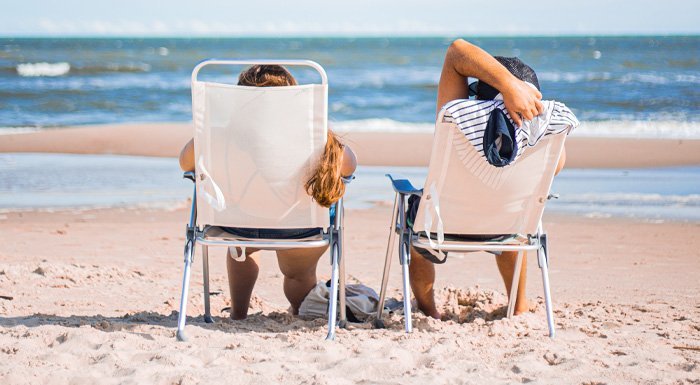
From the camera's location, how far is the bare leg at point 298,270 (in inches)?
168

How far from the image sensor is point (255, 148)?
3.72 metres

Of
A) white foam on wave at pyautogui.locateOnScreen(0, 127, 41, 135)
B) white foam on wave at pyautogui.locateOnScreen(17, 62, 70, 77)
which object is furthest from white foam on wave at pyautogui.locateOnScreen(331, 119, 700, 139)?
white foam on wave at pyautogui.locateOnScreen(17, 62, 70, 77)

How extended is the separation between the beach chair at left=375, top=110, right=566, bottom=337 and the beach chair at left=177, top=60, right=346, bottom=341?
1.36 ft

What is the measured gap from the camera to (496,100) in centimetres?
368

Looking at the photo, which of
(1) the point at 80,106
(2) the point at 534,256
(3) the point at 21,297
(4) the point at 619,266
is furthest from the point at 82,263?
(1) the point at 80,106

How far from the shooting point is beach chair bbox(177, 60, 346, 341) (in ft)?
12.1

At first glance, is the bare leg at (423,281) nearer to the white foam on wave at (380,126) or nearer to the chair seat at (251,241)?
the chair seat at (251,241)

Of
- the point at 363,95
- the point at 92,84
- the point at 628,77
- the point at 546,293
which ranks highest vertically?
the point at 628,77

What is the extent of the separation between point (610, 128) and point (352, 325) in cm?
1302

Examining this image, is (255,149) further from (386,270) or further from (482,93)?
(482,93)

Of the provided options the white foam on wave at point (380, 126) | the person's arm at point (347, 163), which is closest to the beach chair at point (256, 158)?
the person's arm at point (347, 163)

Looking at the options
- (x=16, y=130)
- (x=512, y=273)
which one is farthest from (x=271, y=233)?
(x=16, y=130)

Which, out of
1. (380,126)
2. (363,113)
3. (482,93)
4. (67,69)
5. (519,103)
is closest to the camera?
(519,103)

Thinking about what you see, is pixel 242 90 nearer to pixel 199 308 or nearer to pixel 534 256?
pixel 199 308
